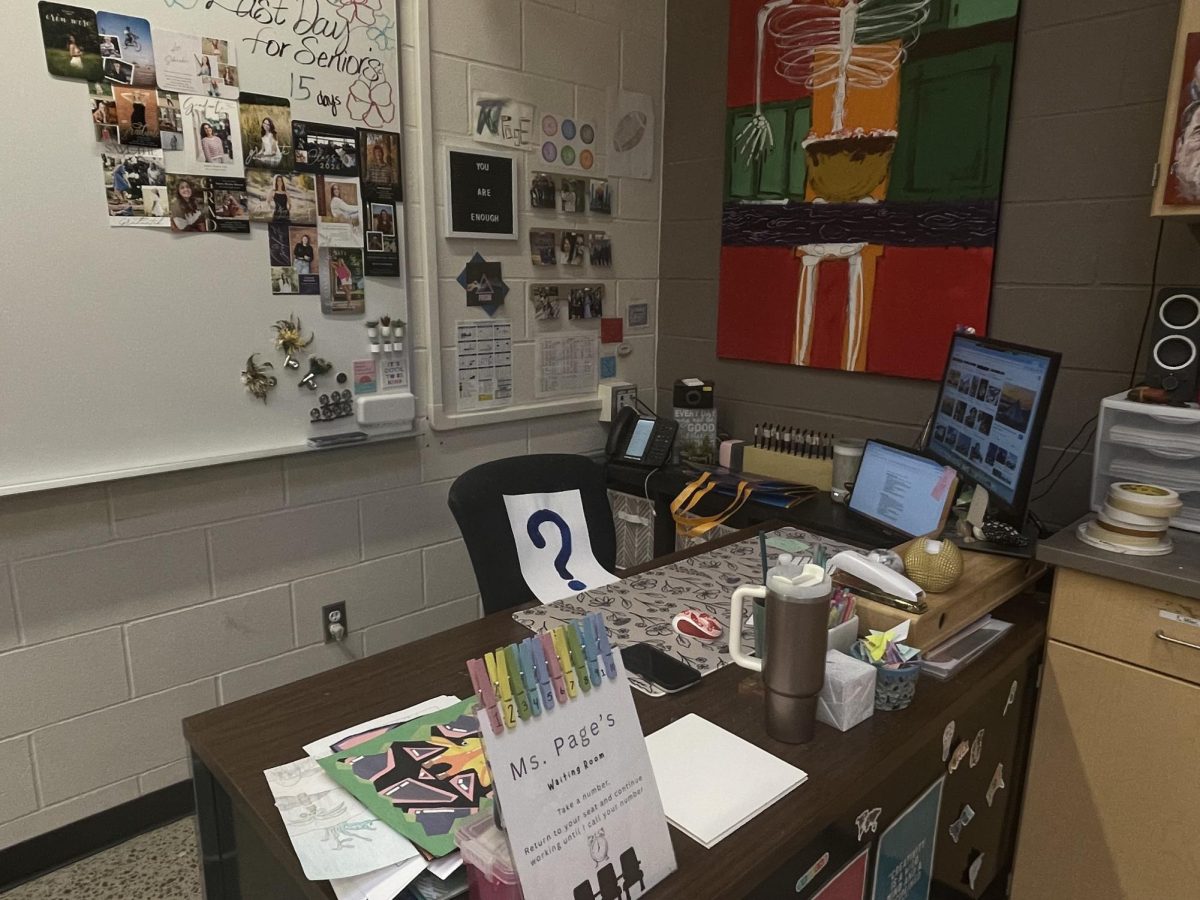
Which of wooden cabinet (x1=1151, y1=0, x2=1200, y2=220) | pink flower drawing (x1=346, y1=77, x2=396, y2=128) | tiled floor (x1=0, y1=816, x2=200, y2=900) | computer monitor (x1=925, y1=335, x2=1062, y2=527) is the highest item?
pink flower drawing (x1=346, y1=77, x2=396, y2=128)

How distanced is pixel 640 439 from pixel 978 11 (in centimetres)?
168

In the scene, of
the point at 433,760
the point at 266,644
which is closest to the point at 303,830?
the point at 433,760

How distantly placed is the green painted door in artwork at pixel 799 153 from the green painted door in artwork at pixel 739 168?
16cm

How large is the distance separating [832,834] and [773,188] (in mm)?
2284

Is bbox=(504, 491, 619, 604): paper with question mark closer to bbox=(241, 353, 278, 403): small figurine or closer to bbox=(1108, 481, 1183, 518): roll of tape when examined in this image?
bbox=(241, 353, 278, 403): small figurine

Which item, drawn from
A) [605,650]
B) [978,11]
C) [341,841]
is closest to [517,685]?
[605,650]

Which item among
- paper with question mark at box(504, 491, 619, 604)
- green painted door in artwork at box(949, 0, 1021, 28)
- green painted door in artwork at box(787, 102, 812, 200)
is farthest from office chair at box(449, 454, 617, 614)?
green painted door in artwork at box(949, 0, 1021, 28)

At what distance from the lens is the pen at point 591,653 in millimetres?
895

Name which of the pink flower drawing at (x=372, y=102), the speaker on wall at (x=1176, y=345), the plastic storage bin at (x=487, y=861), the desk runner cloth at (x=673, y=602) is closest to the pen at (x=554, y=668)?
the plastic storage bin at (x=487, y=861)

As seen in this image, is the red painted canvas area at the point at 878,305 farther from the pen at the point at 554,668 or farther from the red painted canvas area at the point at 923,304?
the pen at the point at 554,668

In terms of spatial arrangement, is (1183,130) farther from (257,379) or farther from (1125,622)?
(257,379)

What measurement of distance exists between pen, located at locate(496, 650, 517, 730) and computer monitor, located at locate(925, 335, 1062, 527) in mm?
1317

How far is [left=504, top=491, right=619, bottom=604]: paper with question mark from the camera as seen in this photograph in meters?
Answer: 2.04

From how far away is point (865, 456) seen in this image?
90.4 inches
